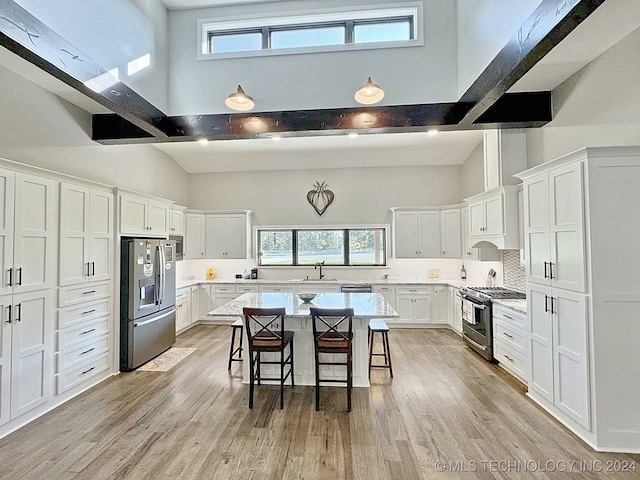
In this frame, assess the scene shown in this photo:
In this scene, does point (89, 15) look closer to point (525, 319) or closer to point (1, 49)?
point (1, 49)

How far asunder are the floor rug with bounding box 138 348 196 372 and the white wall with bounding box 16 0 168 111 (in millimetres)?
3266

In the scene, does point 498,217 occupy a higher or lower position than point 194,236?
higher

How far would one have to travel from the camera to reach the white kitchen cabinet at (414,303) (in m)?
5.99

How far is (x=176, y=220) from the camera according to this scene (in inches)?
241

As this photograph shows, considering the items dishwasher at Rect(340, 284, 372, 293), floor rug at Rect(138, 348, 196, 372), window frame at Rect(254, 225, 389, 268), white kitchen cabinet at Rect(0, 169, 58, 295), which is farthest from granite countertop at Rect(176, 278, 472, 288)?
white kitchen cabinet at Rect(0, 169, 58, 295)

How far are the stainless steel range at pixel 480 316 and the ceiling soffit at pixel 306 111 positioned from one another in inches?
85.8

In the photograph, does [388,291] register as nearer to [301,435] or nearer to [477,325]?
[477,325]

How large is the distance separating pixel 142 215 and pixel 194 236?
82.4 inches

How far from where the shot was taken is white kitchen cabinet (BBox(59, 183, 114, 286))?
10.9 feet

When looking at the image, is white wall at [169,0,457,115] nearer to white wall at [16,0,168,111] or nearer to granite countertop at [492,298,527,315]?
white wall at [16,0,168,111]

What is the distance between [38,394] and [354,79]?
4.56m

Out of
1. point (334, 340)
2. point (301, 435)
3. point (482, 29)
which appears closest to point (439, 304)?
point (334, 340)

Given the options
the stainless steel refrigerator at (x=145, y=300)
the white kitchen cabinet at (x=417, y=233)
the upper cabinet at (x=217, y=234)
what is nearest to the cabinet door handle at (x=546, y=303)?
the white kitchen cabinet at (x=417, y=233)

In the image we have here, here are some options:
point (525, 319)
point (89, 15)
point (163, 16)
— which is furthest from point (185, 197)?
point (525, 319)
